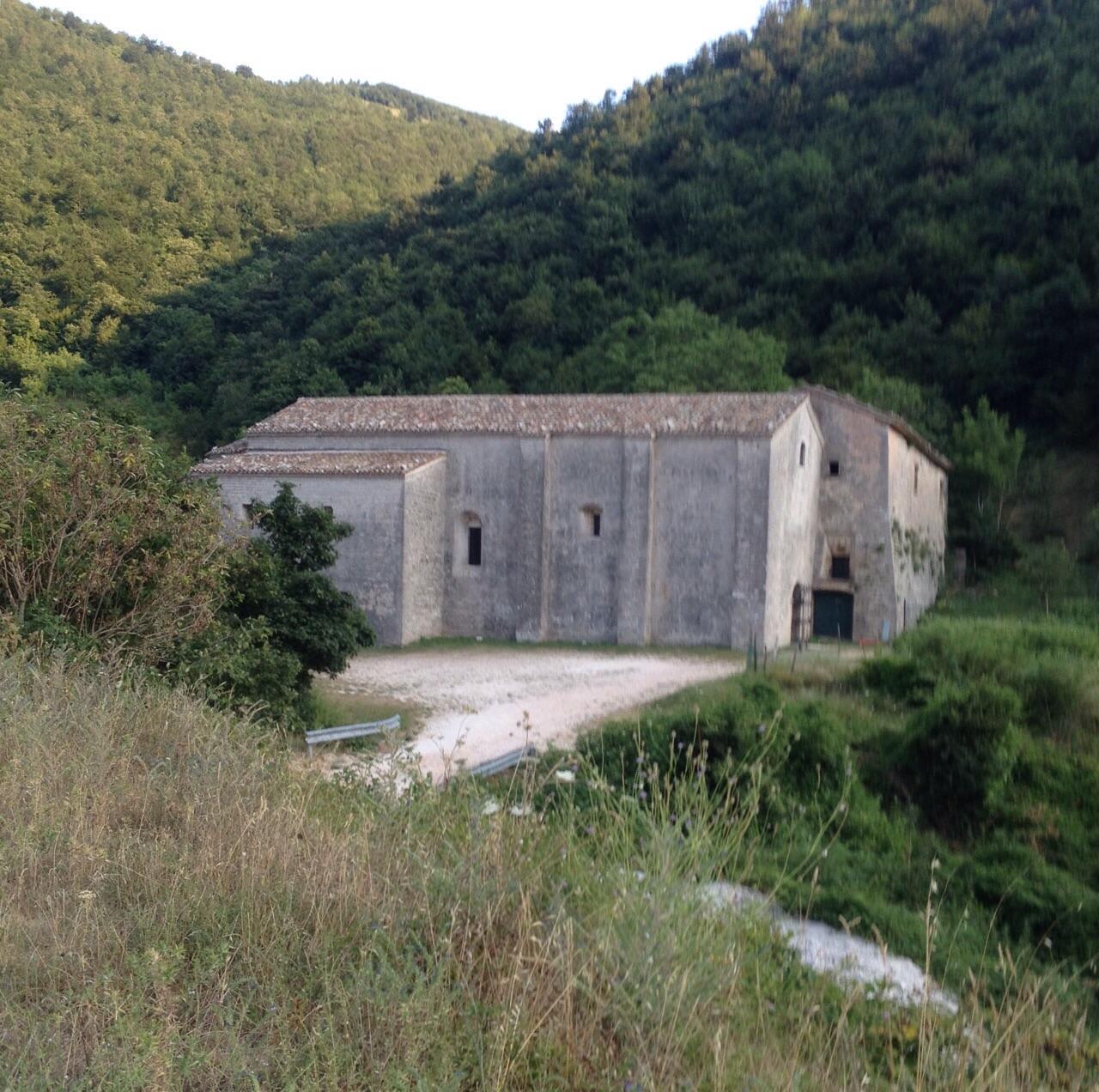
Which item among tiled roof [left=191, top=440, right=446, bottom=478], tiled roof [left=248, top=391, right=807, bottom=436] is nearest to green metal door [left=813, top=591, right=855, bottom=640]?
tiled roof [left=248, top=391, right=807, bottom=436]

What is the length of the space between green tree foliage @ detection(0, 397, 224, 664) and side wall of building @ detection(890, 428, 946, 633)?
18108mm

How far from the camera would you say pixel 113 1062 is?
9.25 feet

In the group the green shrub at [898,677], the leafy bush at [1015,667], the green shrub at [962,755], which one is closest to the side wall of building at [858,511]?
the leafy bush at [1015,667]

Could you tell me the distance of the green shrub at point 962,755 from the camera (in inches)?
420

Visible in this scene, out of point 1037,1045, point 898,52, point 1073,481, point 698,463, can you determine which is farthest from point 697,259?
point 1037,1045

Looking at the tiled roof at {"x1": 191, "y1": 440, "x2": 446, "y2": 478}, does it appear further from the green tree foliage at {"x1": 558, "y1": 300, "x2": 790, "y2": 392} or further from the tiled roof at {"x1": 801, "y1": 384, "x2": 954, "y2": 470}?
the green tree foliage at {"x1": 558, "y1": 300, "x2": 790, "y2": 392}

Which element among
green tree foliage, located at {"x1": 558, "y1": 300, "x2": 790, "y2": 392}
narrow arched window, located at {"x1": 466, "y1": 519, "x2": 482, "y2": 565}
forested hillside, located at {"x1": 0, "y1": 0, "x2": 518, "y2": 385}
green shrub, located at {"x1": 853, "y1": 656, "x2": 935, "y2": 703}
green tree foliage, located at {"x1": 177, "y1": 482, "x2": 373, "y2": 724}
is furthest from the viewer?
forested hillside, located at {"x1": 0, "y1": 0, "x2": 518, "y2": 385}

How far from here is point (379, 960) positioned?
3486 mm

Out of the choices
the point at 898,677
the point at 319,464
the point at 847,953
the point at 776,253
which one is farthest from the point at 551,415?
the point at 776,253

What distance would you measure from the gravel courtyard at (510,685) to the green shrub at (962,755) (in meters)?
3.91

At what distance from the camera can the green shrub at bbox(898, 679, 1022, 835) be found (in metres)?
10.7

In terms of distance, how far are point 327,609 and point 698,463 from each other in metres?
11.0

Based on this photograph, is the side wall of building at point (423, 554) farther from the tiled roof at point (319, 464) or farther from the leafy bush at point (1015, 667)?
the leafy bush at point (1015, 667)

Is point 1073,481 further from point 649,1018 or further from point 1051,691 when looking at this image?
point 649,1018
